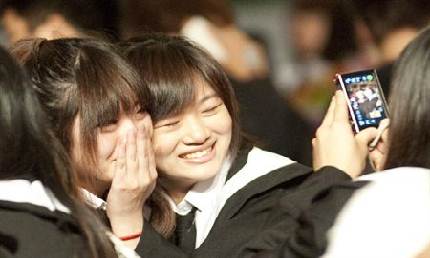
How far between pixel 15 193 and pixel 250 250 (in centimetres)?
41

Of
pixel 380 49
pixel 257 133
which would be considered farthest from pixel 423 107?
pixel 380 49

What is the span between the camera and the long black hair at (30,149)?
4.44 ft

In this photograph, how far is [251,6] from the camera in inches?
130

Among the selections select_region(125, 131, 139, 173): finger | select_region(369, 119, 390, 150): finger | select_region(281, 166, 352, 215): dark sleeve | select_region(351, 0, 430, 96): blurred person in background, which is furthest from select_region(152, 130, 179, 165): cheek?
select_region(351, 0, 430, 96): blurred person in background

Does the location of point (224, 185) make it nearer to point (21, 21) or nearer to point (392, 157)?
point (392, 157)

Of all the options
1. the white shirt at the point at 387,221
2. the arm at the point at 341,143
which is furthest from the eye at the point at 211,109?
the white shirt at the point at 387,221

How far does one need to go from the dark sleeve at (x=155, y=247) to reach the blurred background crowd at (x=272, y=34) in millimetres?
560

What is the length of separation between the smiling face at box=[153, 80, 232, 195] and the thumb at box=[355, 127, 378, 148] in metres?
0.24

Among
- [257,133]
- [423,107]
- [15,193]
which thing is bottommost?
[257,133]

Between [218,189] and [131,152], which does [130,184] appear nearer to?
[131,152]

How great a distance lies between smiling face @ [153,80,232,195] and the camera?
5.88ft

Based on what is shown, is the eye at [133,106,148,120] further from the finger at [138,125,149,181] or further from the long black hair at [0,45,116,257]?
the long black hair at [0,45,116,257]

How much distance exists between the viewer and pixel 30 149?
4.53 feet

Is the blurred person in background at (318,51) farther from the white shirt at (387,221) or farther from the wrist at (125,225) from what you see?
the white shirt at (387,221)
